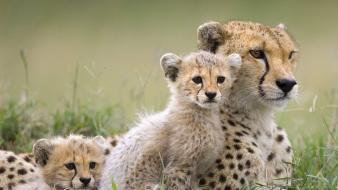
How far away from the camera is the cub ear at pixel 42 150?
614cm

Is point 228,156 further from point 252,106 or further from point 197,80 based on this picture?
point 197,80

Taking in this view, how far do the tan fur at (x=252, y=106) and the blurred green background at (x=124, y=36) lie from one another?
2.38 metres

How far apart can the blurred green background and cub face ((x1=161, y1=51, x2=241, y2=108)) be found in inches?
104

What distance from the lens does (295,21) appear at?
16.9m

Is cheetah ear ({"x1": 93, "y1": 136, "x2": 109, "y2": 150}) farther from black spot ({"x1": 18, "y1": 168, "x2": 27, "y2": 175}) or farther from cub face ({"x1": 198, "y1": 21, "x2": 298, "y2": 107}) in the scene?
cub face ({"x1": 198, "y1": 21, "x2": 298, "y2": 107})

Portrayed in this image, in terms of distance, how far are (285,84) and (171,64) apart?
1.93ft

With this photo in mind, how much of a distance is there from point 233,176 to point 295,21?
36.4ft

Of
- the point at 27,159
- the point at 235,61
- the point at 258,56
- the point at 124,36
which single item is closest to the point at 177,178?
the point at 235,61

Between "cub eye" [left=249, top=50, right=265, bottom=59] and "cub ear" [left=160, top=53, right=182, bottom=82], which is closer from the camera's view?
"cub ear" [left=160, top=53, right=182, bottom=82]

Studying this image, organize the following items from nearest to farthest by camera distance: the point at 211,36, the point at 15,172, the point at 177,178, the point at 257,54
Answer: the point at 177,178, the point at 257,54, the point at 211,36, the point at 15,172

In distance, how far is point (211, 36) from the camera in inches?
250

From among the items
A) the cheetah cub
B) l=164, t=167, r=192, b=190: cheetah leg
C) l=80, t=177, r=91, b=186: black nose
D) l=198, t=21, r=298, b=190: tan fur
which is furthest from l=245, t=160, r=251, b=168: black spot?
l=80, t=177, r=91, b=186: black nose

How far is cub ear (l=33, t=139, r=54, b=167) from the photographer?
6141 mm

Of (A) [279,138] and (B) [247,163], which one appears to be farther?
(A) [279,138]
